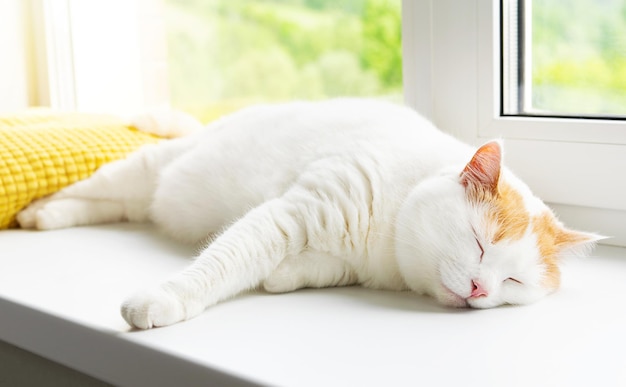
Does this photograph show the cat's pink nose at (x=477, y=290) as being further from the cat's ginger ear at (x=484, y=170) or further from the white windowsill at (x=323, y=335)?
the cat's ginger ear at (x=484, y=170)

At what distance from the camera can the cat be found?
3.19ft

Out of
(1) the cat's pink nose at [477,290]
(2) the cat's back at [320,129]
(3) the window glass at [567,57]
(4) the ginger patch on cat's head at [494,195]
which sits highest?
(3) the window glass at [567,57]

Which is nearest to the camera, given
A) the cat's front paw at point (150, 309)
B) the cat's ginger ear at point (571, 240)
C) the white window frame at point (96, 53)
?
the cat's front paw at point (150, 309)

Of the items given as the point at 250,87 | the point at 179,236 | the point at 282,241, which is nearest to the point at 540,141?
the point at 282,241

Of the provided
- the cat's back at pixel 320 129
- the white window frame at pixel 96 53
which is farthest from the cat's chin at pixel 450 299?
the white window frame at pixel 96 53

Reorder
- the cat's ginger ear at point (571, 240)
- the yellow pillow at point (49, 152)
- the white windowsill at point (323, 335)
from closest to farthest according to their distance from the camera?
the white windowsill at point (323, 335), the cat's ginger ear at point (571, 240), the yellow pillow at point (49, 152)

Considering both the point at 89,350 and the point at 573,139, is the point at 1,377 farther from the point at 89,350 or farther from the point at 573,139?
the point at 573,139

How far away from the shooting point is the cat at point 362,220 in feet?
3.19

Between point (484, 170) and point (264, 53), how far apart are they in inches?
61.0

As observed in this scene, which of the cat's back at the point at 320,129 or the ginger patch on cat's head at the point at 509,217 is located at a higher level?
the cat's back at the point at 320,129

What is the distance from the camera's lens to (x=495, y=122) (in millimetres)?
1379

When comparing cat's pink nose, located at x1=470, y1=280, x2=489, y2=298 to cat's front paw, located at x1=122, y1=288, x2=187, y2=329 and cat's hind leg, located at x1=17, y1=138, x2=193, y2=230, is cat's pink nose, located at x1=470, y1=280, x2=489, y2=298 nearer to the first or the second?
cat's front paw, located at x1=122, y1=288, x2=187, y2=329

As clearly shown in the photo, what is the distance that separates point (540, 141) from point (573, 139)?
0.20 ft

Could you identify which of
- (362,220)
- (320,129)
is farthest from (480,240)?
(320,129)
